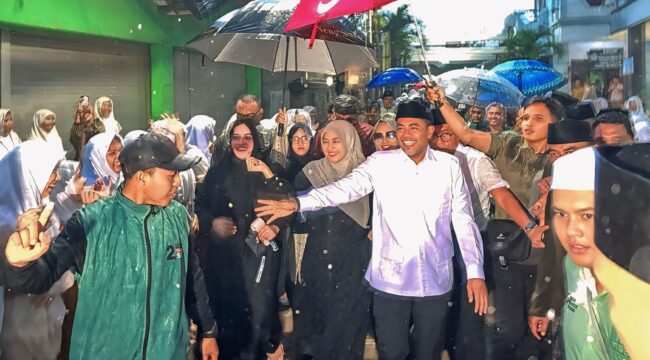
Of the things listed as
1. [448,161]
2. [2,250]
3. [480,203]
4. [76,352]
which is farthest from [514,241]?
[2,250]

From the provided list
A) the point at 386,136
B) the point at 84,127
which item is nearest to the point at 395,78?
the point at 84,127

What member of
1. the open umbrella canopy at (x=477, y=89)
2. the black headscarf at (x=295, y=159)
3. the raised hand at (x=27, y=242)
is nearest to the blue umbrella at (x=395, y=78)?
the open umbrella canopy at (x=477, y=89)

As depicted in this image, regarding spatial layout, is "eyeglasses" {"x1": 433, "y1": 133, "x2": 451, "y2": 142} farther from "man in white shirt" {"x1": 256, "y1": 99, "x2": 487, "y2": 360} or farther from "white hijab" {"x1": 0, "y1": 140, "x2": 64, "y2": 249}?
"white hijab" {"x1": 0, "y1": 140, "x2": 64, "y2": 249}

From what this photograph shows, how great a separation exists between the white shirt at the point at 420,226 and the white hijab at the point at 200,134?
12.2 feet

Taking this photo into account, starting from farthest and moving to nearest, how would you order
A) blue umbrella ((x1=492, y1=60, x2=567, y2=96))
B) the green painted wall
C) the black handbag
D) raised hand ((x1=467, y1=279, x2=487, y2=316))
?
the green painted wall, blue umbrella ((x1=492, y1=60, x2=567, y2=96)), the black handbag, raised hand ((x1=467, y1=279, x2=487, y2=316))

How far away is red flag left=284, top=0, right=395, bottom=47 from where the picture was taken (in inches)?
144

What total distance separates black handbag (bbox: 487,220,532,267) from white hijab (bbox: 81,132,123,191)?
2510 millimetres

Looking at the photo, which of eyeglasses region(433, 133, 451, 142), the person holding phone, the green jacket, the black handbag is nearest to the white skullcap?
the green jacket

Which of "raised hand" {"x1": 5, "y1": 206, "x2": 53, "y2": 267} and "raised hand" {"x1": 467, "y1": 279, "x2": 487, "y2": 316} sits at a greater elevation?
"raised hand" {"x1": 5, "y1": 206, "x2": 53, "y2": 267}

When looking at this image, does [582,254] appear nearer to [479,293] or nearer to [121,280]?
[479,293]

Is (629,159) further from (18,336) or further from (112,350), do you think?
(18,336)

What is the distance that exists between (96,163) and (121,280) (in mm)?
2240

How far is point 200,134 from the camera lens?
7422mm

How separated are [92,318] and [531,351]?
294 centimetres
